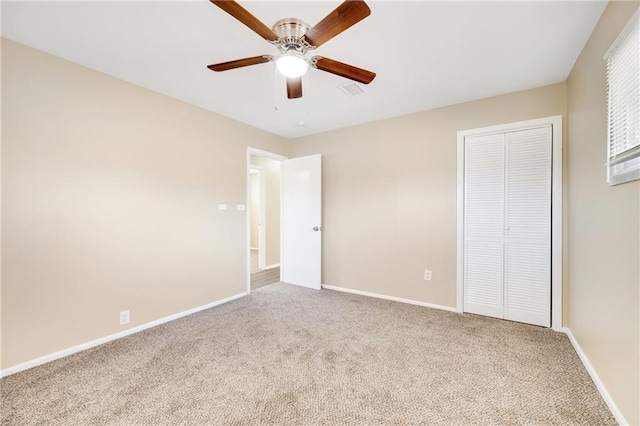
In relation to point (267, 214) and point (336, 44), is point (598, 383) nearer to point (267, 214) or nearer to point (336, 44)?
point (336, 44)

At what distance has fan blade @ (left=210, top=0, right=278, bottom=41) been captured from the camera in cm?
126

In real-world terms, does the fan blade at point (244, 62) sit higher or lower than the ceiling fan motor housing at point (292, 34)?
lower

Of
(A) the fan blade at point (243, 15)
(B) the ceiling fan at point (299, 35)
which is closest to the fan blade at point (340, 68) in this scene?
(B) the ceiling fan at point (299, 35)

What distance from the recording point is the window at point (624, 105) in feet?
4.52

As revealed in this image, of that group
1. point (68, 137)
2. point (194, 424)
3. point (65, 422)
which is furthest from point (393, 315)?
point (68, 137)

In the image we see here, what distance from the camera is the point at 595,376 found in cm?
186

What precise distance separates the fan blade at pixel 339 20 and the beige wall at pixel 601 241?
145cm

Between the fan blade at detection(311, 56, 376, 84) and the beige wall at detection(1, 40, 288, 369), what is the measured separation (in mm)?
2078

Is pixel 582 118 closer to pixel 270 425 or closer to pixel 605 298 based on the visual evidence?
pixel 605 298

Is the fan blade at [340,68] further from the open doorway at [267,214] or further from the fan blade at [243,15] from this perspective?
the open doorway at [267,214]

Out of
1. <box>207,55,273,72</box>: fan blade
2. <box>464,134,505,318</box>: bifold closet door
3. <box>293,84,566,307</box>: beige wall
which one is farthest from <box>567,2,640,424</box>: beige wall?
<box>207,55,273,72</box>: fan blade

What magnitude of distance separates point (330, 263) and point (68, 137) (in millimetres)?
3411

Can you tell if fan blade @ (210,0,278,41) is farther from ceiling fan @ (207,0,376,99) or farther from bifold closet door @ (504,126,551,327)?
bifold closet door @ (504,126,551,327)

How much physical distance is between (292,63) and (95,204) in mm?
2216
